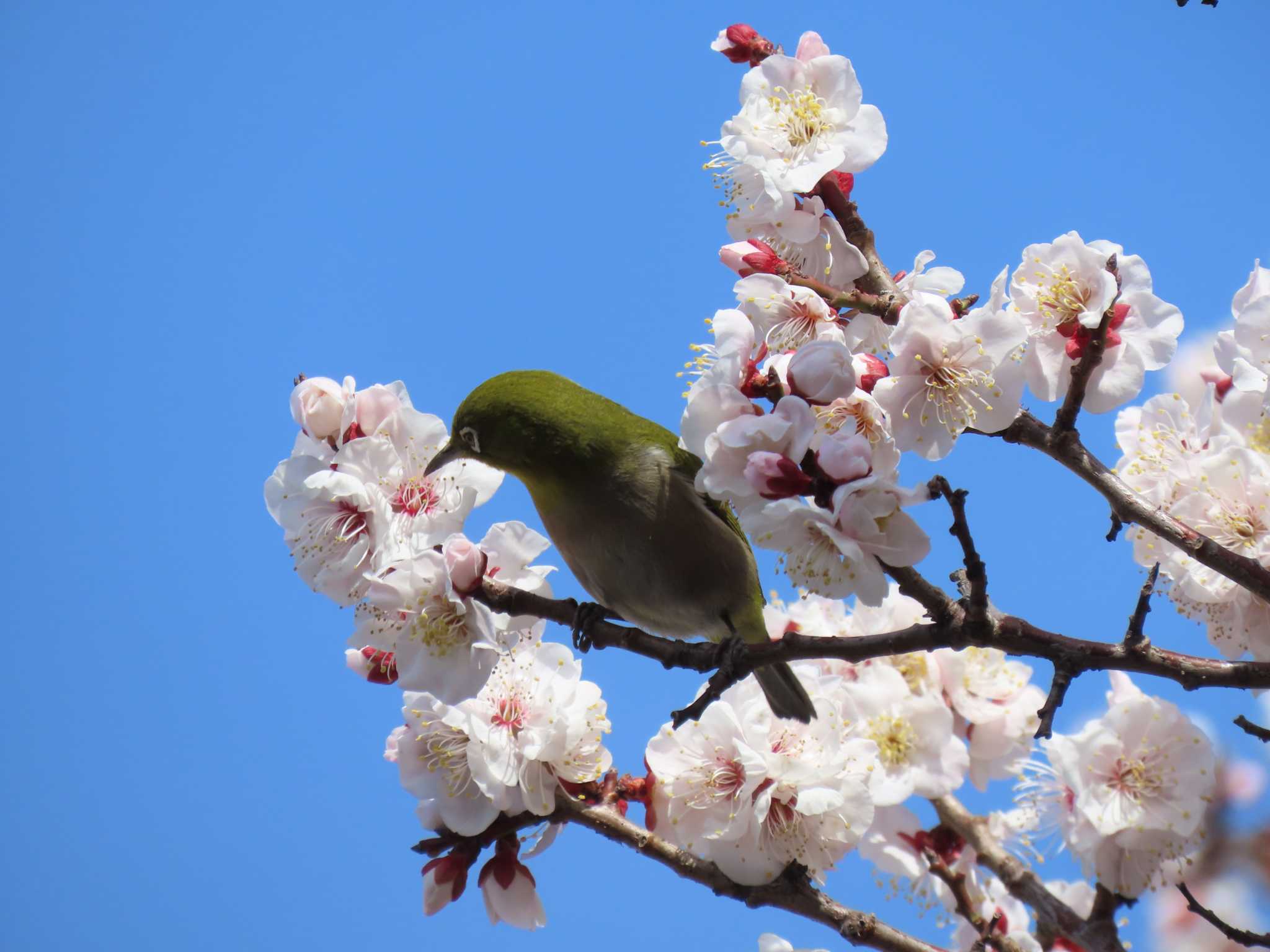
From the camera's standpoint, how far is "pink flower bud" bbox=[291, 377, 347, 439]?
2697 millimetres

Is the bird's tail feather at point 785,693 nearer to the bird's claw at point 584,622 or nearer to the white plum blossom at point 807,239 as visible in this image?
the bird's claw at point 584,622

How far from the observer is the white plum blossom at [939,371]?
2258 mm

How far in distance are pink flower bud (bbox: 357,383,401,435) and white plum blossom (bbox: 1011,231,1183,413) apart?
1.52 meters

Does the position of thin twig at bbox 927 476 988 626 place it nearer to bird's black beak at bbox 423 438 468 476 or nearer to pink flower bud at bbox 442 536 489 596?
pink flower bud at bbox 442 536 489 596

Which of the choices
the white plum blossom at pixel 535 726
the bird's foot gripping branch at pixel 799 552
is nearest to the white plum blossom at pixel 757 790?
the bird's foot gripping branch at pixel 799 552

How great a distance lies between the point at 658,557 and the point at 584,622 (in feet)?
1.77

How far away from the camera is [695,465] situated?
10.8 ft

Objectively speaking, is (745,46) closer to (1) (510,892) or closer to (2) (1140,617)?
(2) (1140,617)

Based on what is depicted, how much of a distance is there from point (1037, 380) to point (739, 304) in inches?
27.4

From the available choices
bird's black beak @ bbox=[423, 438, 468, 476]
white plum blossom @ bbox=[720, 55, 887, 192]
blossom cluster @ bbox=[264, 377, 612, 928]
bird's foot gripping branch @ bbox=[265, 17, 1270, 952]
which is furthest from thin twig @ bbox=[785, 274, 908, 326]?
bird's black beak @ bbox=[423, 438, 468, 476]

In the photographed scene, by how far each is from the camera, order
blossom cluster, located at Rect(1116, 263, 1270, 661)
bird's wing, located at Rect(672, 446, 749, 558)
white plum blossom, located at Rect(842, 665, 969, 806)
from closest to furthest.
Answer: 1. blossom cluster, located at Rect(1116, 263, 1270, 661)
2. bird's wing, located at Rect(672, 446, 749, 558)
3. white plum blossom, located at Rect(842, 665, 969, 806)

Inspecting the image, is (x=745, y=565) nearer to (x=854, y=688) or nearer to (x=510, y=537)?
(x=854, y=688)

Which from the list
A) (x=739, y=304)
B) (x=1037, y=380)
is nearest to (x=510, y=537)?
(x=739, y=304)

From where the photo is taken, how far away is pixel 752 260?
2633 millimetres
